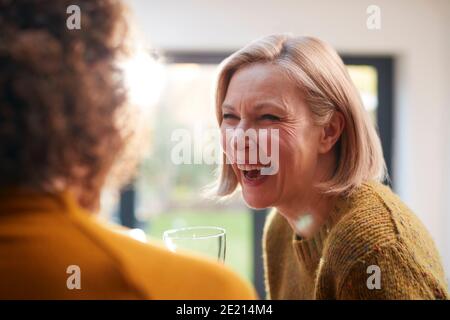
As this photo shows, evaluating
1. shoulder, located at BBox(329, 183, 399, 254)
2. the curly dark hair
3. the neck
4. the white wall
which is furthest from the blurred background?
the curly dark hair

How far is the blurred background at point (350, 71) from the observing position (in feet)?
4.57

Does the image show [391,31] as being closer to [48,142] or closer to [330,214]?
[330,214]

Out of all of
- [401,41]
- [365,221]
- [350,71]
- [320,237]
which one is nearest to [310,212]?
[320,237]

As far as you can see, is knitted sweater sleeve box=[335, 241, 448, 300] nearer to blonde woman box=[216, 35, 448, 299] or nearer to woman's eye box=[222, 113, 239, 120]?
blonde woman box=[216, 35, 448, 299]

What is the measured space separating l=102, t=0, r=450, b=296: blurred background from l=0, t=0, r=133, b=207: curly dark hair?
84 centimetres

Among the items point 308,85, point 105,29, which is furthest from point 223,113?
point 105,29

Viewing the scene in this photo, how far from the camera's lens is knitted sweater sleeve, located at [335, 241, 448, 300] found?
2.01 ft

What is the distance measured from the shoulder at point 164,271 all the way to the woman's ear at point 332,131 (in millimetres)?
425

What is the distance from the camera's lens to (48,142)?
1.40 feet

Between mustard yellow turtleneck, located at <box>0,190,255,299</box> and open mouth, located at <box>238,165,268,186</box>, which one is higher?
open mouth, located at <box>238,165,268,186</box>

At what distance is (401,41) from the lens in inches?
58.8
